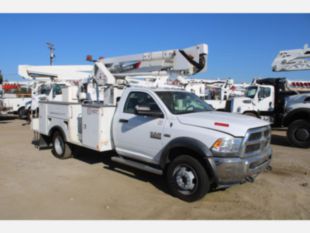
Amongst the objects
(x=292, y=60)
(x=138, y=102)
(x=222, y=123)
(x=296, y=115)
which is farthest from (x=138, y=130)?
(x=292, y=60)

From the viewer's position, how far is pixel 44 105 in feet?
25.3

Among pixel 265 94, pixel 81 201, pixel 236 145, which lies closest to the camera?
pixel 236 145

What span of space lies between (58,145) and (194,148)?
4622 mm

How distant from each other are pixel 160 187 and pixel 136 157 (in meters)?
0.79

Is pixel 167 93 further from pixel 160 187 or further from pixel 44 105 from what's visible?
pixel 44 105

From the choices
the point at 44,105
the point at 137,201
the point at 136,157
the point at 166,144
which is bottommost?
the point at 137,201

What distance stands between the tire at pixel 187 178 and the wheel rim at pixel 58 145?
381 cm

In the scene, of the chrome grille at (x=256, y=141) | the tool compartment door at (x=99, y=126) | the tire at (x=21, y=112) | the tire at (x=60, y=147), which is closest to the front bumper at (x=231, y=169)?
the chrome grille at (x=256, y=141)

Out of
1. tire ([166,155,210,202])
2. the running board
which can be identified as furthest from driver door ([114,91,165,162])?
tire ([166,155,210,202])

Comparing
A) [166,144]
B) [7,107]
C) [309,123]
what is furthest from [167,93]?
[7,107]

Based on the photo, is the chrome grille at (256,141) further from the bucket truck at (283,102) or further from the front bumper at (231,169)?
the bucket truck at (283,102)

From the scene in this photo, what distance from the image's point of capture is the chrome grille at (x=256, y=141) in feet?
13.7

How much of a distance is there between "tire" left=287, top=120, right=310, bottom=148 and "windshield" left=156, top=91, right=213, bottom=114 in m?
5.67

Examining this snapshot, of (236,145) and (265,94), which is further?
(265,94)
